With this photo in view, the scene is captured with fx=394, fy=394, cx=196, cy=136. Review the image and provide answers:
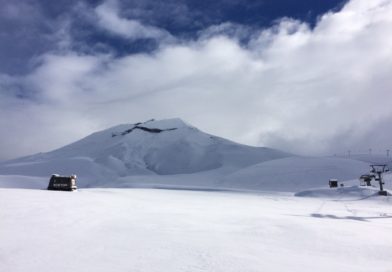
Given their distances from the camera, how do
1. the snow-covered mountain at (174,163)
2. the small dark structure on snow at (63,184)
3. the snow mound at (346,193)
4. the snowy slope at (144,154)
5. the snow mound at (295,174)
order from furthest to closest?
the snowy slope at (144,154) → the snow-covered mountain at (174,163) → the snow mound at (295,174) → the snow mound at (346,193) → the small dark structure on snow at (63,184)

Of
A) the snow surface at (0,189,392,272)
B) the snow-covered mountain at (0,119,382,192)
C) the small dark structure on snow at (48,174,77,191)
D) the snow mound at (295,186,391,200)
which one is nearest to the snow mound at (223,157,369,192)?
the snow-covered mountain at (0,119,382,192)

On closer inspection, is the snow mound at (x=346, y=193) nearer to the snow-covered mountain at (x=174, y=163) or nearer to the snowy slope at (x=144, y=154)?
the snow-covered mountain at (x=174, y=163)

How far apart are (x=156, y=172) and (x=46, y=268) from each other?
114766 mm

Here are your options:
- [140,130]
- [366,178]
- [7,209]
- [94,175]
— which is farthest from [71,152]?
[7,209]

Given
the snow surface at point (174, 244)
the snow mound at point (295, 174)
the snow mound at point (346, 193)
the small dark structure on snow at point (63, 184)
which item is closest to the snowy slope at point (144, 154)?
the snow mound at point (295, 174)

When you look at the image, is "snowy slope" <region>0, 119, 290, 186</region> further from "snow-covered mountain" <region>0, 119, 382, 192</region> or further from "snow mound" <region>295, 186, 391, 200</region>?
"snow mound" <region>295, 186, 391, 200</region>

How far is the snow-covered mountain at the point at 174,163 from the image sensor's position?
70.4 metres

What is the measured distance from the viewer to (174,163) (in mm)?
125750

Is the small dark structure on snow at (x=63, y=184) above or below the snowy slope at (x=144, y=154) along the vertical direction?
below

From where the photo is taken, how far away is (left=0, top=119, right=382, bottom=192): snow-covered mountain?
2771 inches

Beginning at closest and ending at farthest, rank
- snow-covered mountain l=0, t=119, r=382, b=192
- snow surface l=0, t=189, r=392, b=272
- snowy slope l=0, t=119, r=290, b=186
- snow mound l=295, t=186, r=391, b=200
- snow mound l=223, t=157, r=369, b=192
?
snow surface l=0, t=189, r=392, b=272
snow mound l=295, t=186, r=391, b=200
snow mound l=223, t=157, r=369, b=192
snow-covered mountain l=0, t=119, r=382, b=192
snowy slope l=0, t=119, r=290, b=186

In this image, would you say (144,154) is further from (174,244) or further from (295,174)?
(174,244)

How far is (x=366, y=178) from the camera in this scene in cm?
5169

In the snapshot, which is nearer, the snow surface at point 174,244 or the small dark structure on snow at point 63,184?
the snow surface at point 174,244
